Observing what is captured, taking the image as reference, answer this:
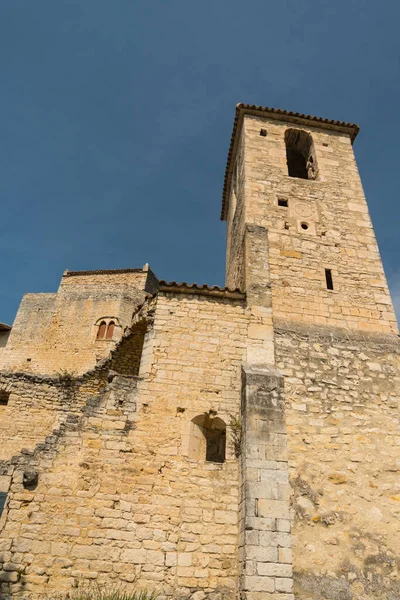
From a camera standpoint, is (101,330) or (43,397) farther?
(101,330)

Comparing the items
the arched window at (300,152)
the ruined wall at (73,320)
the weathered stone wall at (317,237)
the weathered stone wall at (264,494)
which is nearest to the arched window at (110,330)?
the ruined wall at (73,320)

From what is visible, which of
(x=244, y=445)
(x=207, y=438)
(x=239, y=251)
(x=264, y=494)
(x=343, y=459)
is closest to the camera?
(x=264, y=494)

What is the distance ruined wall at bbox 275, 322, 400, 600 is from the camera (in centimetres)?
550

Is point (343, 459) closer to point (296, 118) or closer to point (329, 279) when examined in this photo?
point (329, 279)

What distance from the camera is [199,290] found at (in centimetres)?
788

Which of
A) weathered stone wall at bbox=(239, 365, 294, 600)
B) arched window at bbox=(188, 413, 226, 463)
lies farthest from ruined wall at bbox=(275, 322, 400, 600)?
arched window at bbox=(188, 413, 226, 463)

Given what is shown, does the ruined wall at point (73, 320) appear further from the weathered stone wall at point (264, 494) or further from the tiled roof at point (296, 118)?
the weathered stone wall at point (264, 494)

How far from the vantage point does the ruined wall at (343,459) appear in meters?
5.50

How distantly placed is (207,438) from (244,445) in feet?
3.14

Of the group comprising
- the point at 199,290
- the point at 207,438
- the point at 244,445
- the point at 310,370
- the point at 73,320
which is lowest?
the point at 244,445

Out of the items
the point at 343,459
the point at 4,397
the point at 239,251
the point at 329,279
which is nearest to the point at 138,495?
the point at 343,459

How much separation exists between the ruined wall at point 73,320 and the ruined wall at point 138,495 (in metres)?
11.5

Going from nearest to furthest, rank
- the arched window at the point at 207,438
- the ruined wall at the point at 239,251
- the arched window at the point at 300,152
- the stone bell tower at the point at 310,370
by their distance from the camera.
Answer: the stone bell tower at the point at 310,370
the arched window at the point at 207,438
the ruined wall at the point at 239,251
the arched window at the point at 300,152

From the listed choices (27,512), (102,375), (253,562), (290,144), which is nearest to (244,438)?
(253,562)
